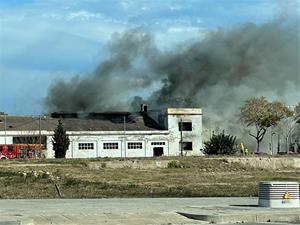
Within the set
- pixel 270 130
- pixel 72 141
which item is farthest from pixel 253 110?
pixel 72 141

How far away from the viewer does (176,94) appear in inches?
5354

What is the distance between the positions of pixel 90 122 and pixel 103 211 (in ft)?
333

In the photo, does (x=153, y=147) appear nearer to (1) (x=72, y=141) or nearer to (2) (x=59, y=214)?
(1) (x=72, y=141)

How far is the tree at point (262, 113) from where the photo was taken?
106137mm

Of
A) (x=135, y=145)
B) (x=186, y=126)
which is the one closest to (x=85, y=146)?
(x=135, y=145)

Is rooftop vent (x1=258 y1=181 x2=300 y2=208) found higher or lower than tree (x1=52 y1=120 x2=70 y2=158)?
lower

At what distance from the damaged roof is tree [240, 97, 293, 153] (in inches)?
729

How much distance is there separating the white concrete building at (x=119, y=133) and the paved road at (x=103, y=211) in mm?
84137

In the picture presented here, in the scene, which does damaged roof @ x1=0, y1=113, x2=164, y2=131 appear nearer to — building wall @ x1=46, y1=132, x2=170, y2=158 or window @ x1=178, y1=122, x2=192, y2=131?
building wall @ x1=46, y1=132, x2=170, y2=158

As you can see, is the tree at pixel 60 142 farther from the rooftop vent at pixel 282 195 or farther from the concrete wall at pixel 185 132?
the rooftop vent at pixel 282 195

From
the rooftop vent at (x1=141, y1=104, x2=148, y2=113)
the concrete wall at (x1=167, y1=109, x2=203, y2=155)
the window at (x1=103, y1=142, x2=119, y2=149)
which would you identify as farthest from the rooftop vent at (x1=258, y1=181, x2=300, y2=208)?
Result: the rooftop vent at (x1=141, y1=104, x2=148, y2=113)

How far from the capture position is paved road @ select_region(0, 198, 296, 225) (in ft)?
57.0

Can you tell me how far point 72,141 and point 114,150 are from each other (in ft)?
25.5

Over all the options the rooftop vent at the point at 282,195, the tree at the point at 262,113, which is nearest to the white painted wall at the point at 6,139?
the tree at the point at 262,113
